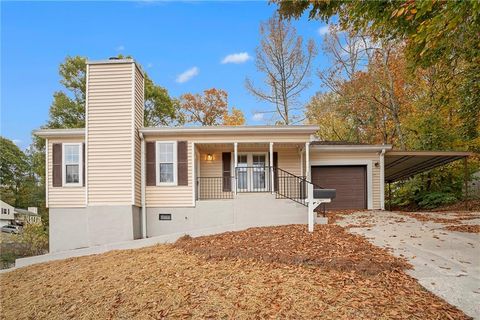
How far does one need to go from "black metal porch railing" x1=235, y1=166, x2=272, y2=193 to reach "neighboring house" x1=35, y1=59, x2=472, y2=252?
1.4 inches

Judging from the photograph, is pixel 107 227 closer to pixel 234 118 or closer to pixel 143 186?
pixel 143 186

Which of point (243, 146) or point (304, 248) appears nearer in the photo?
point (304, 248)

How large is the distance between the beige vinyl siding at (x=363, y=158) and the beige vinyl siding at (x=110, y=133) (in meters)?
6.49

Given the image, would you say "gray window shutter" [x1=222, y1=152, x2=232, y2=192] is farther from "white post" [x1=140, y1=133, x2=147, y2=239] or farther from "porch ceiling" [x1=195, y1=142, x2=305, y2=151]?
"white post" [x1=140, y1=133, x2=147, y2=239]

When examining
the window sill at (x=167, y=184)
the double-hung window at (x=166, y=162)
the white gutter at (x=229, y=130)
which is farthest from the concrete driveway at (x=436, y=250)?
the double-hung window at (x=166, y=162)

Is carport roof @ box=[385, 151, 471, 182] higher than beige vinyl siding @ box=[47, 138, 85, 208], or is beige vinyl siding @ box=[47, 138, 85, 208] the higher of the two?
carport roof @ box=[385, 151, 471, 182]

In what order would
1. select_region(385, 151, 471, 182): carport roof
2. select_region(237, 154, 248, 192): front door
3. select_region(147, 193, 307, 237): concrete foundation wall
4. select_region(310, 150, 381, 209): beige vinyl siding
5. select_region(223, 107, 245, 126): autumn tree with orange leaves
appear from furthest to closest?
select_region(223, 107, 245, 126): autumn tree with orange leaves
select_region(310, 150, 381, 209): beige vinyl siding
select_region(237, 154, 248, 192): front door
select_region(385, 151, 471, 182): carport roof
select_region(147, 193, 307, 237): concrete foundation wall

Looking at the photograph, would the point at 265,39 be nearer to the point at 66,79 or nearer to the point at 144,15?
the point at 144,15

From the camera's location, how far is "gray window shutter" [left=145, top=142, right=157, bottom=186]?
11.0 m

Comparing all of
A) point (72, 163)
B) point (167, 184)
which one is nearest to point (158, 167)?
point (167, 184)

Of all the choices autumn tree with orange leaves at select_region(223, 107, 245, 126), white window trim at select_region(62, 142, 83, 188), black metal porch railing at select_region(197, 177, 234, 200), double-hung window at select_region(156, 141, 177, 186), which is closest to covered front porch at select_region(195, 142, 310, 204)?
black metal porch railing at select_region(197, 177, 234, 200)

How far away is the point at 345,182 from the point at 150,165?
700cm

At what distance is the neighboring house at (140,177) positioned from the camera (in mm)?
10180

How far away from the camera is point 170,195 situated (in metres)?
10.9
